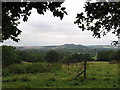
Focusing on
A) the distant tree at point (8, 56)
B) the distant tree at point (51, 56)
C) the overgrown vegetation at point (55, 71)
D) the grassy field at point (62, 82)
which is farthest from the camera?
the distant tree at point (51, 56)

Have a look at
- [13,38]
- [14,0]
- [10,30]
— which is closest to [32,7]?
[14,0]

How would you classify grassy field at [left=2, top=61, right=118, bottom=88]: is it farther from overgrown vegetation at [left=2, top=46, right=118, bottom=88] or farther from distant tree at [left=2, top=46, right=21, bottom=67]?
distant tree at [left=2, top=46, right=21, bottom=67]

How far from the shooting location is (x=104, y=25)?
861 cm

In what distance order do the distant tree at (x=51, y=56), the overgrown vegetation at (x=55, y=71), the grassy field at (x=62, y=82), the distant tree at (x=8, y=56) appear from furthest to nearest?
→ the distant tree at (x=51, y=56) < the distant tree at (x=8, y=56) < the overgrown vegetation at (x=55, y=71) < the grassy field at (x=62, y=82)

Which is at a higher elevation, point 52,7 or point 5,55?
point 52,7

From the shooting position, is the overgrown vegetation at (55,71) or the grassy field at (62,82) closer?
the grassy field at (62,82)

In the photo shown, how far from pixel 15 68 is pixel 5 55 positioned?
73.3ft

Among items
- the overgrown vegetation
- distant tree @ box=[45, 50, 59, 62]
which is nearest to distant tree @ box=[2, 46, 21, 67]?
the overgrown vegetation

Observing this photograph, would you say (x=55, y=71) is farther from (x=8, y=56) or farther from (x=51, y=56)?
(x=51, y=56)

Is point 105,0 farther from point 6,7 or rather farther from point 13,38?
point 13,38

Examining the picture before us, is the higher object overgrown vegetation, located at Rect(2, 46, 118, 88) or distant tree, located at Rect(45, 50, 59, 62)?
overgrown vegetation, located at Rect(2, 46, 118, 88)

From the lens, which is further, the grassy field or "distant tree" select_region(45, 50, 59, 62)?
"distant tree" select_region(45, 50, 59, 62)

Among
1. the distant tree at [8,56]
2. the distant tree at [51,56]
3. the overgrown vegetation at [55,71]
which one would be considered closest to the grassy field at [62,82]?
the overgrown vegetation at [55,71]

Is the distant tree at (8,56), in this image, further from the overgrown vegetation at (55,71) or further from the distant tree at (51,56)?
the distant tree at (51,56)
